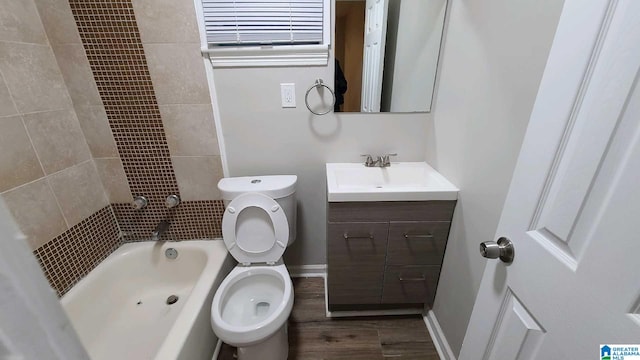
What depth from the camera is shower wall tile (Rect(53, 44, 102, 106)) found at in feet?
3.99

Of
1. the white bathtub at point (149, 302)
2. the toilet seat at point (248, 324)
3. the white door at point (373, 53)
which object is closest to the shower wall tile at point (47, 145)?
the white bathtub at point (149, 302)

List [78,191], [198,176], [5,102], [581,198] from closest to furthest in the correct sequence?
[581,198], [5,102], [78,191], [198,176]

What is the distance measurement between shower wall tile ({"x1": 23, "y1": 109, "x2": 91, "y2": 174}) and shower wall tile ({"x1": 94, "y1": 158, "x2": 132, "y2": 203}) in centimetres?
8

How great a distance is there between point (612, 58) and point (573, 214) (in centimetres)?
26

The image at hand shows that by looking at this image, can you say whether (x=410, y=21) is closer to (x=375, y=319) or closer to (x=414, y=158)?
(x=414, y=158)

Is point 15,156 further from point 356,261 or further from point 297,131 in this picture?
point 356,261

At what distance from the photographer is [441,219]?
1.25 meters

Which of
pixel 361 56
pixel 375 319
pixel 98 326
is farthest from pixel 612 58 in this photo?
pixel 98 326

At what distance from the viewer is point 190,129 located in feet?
4.64

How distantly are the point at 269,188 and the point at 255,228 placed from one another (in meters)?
0.24

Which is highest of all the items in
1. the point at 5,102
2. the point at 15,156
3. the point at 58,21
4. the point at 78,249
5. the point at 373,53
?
the point at 58,21

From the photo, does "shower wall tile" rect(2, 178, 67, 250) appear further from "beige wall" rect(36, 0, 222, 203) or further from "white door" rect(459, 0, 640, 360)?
"white door" rect(459, 0, 640, 360)

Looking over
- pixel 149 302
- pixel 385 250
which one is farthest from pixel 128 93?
pixel 385 250

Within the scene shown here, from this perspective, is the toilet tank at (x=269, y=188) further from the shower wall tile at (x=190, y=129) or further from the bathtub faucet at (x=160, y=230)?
the bathtub faucet at (x=160, y=230)
